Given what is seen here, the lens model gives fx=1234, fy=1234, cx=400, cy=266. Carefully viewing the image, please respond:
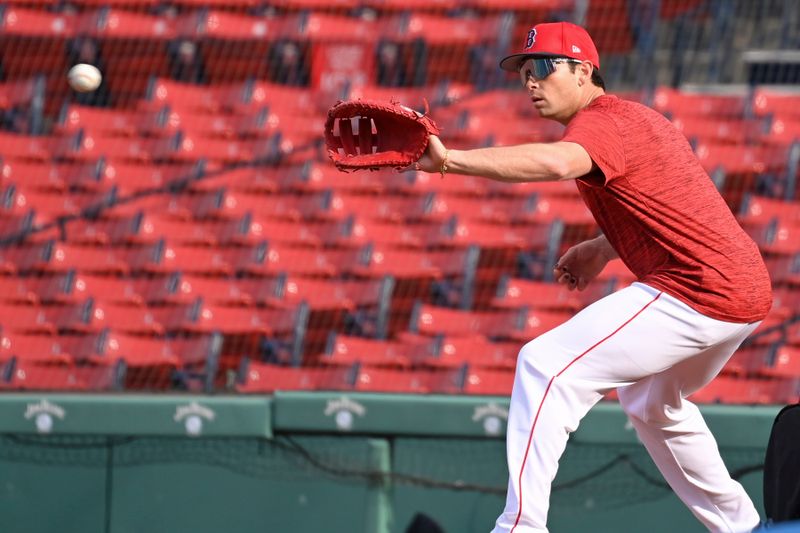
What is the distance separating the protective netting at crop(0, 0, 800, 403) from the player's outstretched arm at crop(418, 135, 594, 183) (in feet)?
11.6

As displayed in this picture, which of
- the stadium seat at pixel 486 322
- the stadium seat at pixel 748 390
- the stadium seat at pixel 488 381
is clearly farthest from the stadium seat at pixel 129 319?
the stadium seat at pixel 748 390

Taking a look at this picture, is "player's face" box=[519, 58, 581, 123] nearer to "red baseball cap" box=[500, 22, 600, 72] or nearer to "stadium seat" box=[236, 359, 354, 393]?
"red baseball cap" box=[500, 22, 600, 72]

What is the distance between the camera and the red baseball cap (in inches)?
115

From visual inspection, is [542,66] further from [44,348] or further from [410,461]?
[44,348]

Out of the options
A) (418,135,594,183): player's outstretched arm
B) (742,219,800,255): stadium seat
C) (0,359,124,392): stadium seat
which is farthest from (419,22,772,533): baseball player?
(0,359,124,392): stadium seat

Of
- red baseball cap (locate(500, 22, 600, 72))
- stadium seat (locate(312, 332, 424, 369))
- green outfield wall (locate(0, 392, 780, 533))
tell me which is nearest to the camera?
red baseball cap (locate(500, 22, 600, 72))

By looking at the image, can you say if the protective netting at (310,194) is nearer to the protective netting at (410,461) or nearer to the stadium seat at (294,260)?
the stadium seat at (294,260)

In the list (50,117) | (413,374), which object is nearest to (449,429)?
(413,374)

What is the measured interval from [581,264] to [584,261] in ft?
0.05

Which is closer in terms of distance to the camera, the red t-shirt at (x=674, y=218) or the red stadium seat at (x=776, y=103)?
the red t-shirt at (x=674, y=218)

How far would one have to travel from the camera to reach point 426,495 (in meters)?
4.37

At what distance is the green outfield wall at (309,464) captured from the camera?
430 cm

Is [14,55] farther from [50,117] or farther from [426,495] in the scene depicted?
[426,495]

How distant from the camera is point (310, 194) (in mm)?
7598
